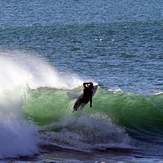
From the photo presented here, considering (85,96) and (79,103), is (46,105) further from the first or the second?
(85,96)

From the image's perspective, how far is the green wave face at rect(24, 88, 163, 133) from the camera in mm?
27922

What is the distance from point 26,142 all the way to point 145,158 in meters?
3.23

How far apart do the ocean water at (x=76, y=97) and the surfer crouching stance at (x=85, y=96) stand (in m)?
0.31

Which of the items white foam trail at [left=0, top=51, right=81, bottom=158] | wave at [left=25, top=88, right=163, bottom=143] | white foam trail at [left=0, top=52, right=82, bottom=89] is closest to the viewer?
white foam trail at [left=0, top=51, right=81, bottom=158]

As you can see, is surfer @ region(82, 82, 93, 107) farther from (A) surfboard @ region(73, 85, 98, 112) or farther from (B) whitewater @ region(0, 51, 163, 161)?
(B) whitewater @ region(0, 51, 163, 161)

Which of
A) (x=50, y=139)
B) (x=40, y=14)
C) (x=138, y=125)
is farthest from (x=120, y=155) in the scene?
(x=40, y=14)

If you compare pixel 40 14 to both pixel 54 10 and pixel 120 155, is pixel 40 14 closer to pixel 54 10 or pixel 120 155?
pixel 54 10

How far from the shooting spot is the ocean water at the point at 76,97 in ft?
74.0

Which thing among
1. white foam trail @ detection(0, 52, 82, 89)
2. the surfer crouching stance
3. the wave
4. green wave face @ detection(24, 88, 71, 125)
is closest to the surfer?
the surfer crouching stance

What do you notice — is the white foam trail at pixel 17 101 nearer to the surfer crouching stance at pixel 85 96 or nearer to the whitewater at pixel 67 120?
the whitewater at pixel 67 120

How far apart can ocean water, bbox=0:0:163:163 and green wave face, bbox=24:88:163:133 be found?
34mm

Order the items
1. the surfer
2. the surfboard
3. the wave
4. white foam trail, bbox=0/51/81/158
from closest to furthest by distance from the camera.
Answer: white foam trail, bbox=0/51/81/158 → the surfer → the surfboard → the wave

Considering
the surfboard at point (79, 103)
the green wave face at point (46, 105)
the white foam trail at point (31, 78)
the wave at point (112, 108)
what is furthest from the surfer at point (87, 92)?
the white foam trail at point (31, 78)

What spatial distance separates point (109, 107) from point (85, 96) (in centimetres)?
290
